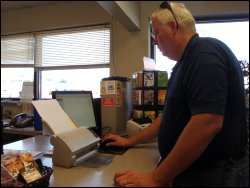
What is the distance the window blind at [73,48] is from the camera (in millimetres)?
3449

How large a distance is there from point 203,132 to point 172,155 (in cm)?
13

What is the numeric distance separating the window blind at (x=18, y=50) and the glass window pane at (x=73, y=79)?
13.4 inches

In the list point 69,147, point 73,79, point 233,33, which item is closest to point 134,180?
point 69,147

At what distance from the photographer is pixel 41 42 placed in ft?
12.4

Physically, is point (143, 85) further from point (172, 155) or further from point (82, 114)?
point (172, 155)

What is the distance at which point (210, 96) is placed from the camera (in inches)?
32.5

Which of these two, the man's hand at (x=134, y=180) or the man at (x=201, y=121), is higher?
the man at (x=201, y=121)

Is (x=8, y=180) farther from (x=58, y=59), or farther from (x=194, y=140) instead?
(x=58, y=59)

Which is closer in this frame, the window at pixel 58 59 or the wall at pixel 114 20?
the wall at pixel 114 20

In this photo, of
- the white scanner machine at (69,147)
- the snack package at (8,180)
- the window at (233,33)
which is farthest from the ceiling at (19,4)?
the snack package at (8,180)

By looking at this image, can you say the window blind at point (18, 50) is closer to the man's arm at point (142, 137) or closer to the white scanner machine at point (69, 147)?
the man's arm at point (142, 137)

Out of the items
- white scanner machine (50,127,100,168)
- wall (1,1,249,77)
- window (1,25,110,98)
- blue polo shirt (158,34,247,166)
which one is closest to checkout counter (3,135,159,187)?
white scanner machine (50,127,100,168)

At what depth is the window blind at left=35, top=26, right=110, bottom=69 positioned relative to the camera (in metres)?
3.45

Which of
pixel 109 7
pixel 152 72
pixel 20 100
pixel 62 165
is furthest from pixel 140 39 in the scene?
pixel 62 165
